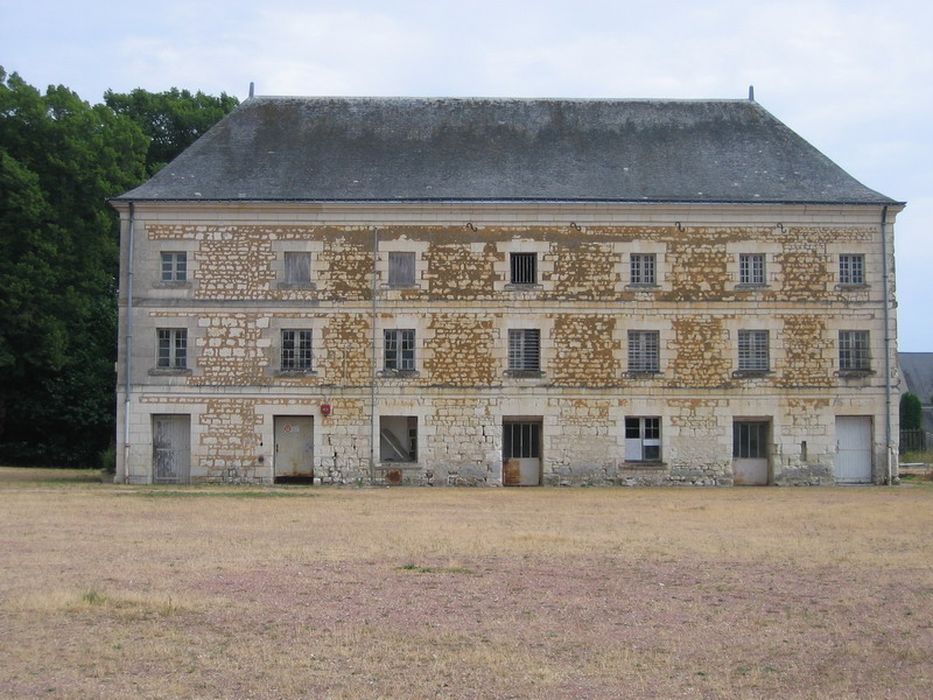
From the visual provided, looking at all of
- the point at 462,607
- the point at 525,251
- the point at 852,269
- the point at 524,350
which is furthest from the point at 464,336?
the point at 462,607

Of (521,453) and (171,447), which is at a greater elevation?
(171,447)

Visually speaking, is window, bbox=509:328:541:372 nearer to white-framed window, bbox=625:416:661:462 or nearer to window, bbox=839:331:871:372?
white-framed window, bbox=625:416:661:462

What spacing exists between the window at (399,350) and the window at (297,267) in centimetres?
249

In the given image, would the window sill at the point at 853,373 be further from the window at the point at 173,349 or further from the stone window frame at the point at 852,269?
the window at the point at 173,349

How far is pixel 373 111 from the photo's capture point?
33.7 metres

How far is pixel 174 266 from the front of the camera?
102ft

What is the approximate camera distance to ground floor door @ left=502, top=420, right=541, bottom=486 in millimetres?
31266

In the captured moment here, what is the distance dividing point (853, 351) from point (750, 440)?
11.2 feet

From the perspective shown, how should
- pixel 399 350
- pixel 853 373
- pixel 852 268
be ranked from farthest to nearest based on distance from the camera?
1. pixel 852 268
2. pixel 853 373
3. pixel 399 350

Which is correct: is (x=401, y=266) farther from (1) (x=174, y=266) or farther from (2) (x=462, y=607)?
(2) (x=462, y=607)

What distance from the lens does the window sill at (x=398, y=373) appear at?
30.8 metres

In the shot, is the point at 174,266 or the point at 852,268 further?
the point at 852,268

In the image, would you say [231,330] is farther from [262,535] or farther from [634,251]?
[262,535]

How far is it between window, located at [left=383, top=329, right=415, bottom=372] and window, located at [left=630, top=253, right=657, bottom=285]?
226 inches
